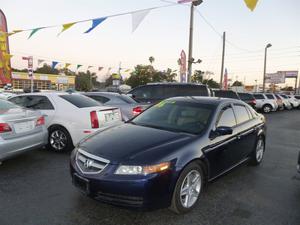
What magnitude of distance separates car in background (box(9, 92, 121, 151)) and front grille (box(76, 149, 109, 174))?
2.32m

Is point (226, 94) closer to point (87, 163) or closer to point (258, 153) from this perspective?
point (258, 153)

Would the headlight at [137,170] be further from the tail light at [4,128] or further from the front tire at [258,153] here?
the front tire at [258,153]

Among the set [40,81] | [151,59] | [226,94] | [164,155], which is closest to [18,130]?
[164,155]

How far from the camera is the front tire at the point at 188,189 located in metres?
2.94

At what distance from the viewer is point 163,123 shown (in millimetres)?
3934

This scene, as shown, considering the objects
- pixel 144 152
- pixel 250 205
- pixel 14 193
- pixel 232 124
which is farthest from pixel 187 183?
pixel 14 193

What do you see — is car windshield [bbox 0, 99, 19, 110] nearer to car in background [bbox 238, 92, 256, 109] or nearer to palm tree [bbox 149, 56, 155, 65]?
car in background [bbox 238, 92, 256, 109]

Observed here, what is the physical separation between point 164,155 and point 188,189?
67cm

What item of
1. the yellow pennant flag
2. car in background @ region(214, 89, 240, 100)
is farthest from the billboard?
the yellow pennant flag

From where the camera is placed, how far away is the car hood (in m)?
2.82

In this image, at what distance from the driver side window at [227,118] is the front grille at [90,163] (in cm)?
189

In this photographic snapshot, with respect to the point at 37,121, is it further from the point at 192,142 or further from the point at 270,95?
the point at 270,95

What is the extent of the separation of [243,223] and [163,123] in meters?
1.77

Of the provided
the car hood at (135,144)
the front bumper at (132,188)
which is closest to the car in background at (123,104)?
the car hood at (135,144)
